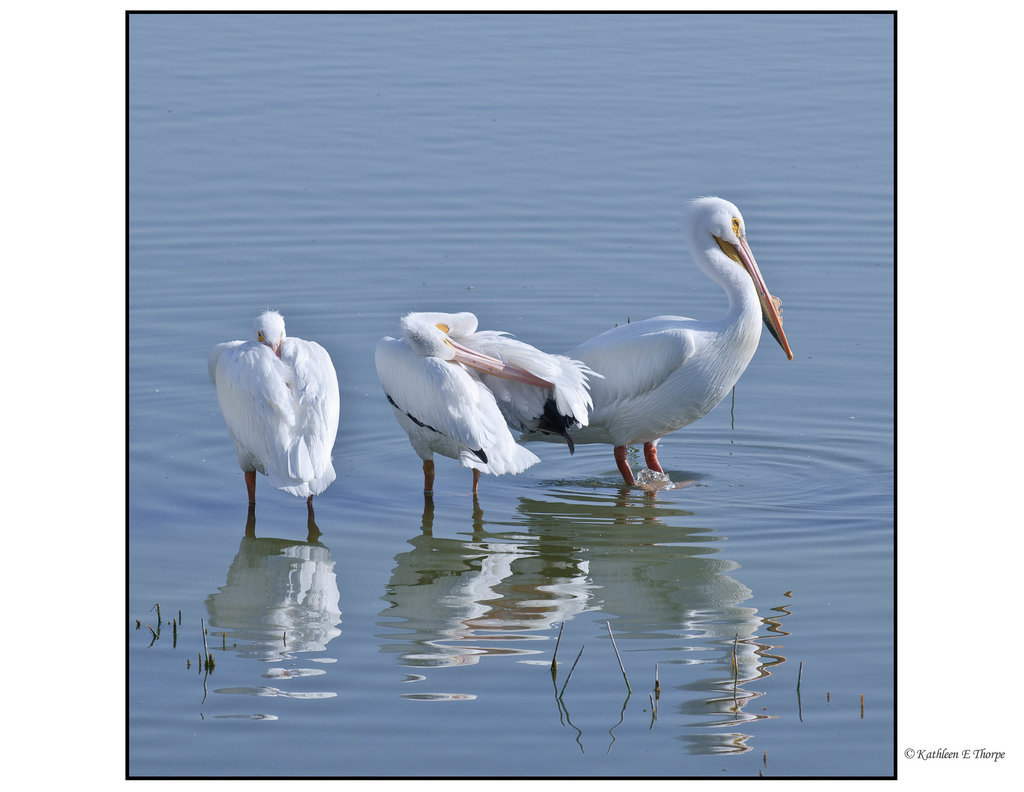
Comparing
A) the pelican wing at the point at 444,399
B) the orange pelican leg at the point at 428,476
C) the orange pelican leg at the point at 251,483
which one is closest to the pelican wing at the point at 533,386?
the pelican wing at the point at 444,399

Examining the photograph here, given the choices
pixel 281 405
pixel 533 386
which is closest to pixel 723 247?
pixel 533 386

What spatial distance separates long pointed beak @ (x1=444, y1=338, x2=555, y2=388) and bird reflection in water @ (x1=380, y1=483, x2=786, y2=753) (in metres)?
0.71

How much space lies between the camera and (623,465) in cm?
812

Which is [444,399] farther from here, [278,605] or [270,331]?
[278,605]

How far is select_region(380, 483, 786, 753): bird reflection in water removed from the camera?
550 cm

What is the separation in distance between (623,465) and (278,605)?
2.43 metres

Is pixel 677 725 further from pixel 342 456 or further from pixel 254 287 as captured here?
pixel 254 287

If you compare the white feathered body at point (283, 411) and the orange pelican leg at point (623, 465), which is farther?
the orange pelican leg at point (623, 465)

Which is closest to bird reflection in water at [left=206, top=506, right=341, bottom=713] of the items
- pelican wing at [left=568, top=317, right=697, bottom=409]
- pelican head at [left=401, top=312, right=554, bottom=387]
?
pelican head at [left=401, top=312, right=554, bottom=387]

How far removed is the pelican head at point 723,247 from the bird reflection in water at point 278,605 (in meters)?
2.55

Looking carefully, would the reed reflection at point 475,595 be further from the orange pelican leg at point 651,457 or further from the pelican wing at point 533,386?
the orange pelican leg at point 651,457

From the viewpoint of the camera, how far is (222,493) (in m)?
7.87

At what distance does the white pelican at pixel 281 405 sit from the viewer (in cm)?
696

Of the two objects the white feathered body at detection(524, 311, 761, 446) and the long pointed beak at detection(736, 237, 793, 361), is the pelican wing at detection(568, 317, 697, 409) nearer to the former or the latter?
the white feathered body at detection(524, 311, 761, 446)
